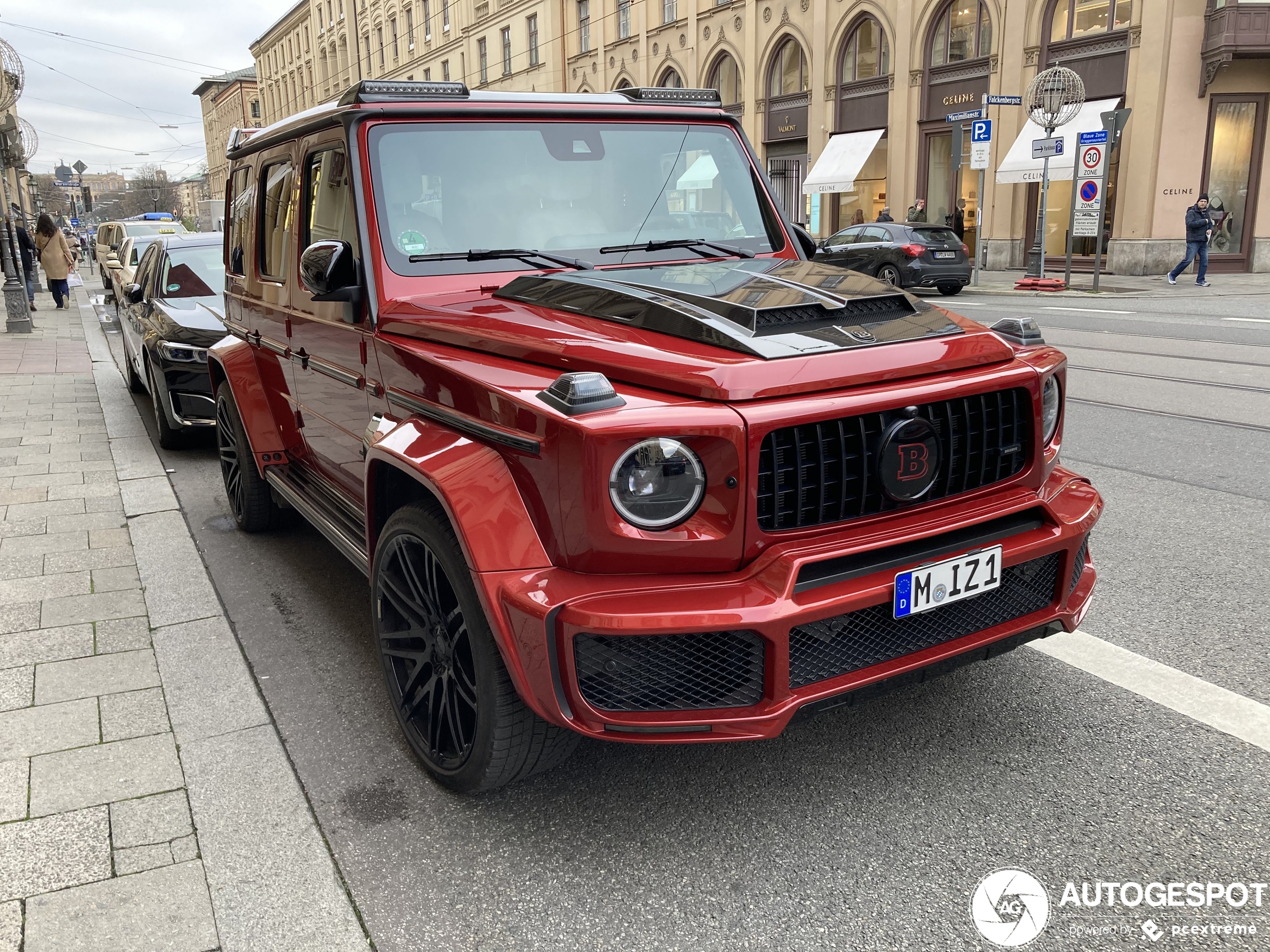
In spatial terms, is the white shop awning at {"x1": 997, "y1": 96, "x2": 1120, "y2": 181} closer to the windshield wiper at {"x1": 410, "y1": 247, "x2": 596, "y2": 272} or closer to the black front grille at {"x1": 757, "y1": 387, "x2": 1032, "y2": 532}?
the windshield wiper at {"x1": 410, "y1": 247, "x2": 596, "y2": 272}

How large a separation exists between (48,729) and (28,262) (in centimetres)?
2387

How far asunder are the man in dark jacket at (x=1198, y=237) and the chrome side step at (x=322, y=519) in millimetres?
20284

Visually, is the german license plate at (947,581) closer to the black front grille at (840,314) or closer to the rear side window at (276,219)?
the black front grille at (840,314)

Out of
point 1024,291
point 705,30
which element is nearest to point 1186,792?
point 1024,291

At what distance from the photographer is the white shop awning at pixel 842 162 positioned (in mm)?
29672

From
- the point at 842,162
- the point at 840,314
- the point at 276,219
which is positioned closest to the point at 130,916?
the point at 840,314

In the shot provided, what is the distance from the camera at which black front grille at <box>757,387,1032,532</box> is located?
2367 mm

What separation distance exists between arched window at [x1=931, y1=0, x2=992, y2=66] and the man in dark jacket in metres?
7.57

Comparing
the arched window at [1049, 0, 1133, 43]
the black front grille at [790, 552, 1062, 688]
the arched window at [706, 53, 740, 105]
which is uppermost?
the arched window at [706, 53, 740, 105]

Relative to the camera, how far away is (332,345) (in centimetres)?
372

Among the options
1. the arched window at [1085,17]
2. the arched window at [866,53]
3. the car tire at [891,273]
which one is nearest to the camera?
the car tire at [891,273]

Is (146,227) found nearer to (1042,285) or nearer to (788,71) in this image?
(788,71)

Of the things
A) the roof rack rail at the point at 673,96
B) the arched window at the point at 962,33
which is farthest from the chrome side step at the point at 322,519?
the arched window at the point at 962,33

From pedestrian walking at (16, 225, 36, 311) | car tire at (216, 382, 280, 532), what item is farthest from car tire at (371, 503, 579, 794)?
pedestrian walking at (16, 225, 36, 311)
